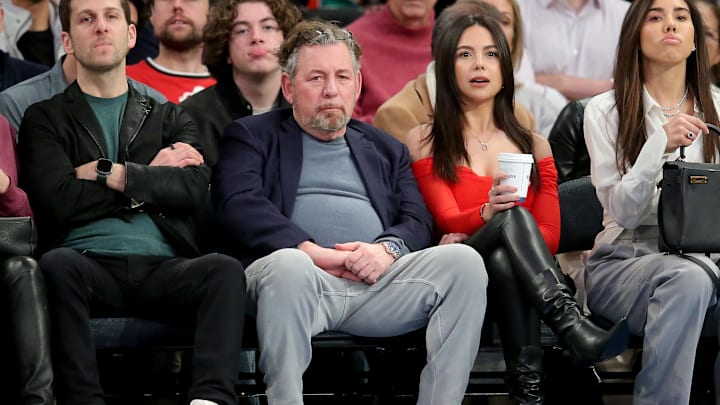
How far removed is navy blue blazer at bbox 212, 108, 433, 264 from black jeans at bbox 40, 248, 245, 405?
0.88ft

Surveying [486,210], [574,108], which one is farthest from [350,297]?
[574,108]

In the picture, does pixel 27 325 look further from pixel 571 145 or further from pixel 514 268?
pixel 571 145

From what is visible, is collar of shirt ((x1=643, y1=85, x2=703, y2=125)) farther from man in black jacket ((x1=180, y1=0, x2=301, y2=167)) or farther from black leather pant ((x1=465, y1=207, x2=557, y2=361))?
man in black jacket ((x1=180, y1=0, x2=301, y2=167))

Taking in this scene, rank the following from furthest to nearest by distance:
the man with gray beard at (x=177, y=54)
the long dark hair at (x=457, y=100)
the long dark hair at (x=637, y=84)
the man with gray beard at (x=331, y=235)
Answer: the man with gray beard at (x=177, y=54), the long dark hair at (x=457, y=100), the long dark hair at (x=637, y=84), the man with gray beard at (x=331, y=235)

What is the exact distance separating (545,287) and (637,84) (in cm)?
90

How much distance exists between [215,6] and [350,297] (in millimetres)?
1554

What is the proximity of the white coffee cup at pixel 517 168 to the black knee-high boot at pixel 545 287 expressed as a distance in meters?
0.11

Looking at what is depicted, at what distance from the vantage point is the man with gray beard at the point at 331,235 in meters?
3.54

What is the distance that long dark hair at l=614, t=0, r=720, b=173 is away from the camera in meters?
4.04

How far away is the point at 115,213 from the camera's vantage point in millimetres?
3785

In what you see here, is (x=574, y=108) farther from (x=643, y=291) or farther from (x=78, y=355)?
(x=78, y=355)

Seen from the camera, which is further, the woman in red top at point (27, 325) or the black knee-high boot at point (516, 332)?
the black knee-high boot at point (516, 332)

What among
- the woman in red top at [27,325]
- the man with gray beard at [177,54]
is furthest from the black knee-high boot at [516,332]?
the man with gray beard at [177,54]

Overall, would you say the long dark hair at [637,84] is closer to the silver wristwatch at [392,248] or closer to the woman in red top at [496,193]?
the woman in red top at [496,193]
